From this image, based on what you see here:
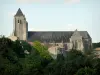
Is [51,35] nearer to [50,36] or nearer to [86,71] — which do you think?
[50,36]

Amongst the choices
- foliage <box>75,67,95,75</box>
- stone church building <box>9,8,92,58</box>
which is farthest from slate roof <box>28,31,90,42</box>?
foliage <box>75,67,95,75</box>

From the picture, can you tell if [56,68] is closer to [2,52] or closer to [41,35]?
[2,52]

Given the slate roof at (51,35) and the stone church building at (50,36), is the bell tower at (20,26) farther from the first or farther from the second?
the slate roof at (51,35)

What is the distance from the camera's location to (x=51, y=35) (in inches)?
4279

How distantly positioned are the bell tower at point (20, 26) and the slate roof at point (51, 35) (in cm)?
164

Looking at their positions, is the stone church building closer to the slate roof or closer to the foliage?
the slate roof

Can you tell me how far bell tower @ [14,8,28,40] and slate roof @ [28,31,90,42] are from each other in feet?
5.38

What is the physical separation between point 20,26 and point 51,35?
7450 mm

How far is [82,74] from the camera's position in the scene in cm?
3262

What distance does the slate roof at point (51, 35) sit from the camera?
107 m

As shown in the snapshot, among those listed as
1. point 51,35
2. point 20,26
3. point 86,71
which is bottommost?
point 86,71

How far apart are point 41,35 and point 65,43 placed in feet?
19.7

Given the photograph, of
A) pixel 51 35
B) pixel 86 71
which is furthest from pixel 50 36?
pixel 86 71

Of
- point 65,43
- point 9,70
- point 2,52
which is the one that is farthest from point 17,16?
point 9,70
